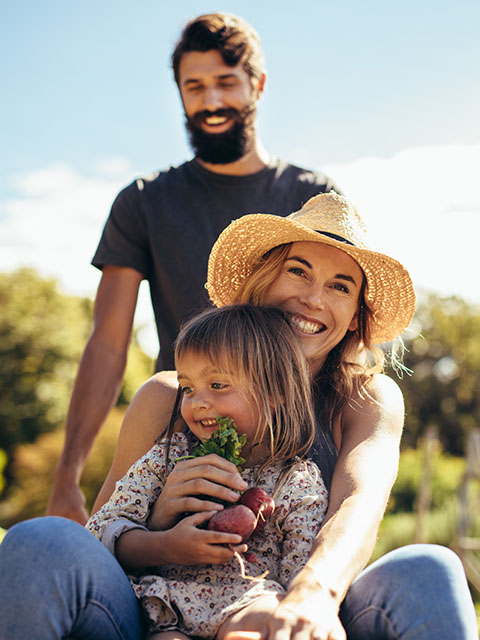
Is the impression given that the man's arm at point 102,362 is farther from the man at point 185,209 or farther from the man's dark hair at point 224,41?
the man's dark hair at point 224,41

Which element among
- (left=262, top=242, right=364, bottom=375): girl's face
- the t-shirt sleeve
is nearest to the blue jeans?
(left=262, top=242, right=364, bottom=375): girl's face

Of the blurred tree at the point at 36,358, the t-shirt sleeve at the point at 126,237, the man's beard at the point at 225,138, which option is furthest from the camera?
the blurred tree at the point at 36,358

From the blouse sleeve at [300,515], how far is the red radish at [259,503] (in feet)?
0.31

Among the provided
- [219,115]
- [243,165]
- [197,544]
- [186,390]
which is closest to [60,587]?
[197,544]

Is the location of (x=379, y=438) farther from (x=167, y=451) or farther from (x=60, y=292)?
(x=60, y=292)

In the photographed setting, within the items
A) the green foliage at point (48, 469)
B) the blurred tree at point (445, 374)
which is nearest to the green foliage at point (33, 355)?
the green foliage at point (48, 469)

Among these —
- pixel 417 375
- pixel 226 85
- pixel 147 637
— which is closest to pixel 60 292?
pixel 417 375

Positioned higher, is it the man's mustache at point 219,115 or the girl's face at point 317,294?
the man's mustache at point 219,115

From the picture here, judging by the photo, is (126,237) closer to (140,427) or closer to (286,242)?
(286,242)

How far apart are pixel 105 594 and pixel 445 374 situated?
31.8 meters

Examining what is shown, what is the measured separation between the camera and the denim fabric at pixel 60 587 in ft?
5.20

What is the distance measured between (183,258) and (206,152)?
709 mm

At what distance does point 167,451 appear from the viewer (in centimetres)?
220

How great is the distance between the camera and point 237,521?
183 cm
